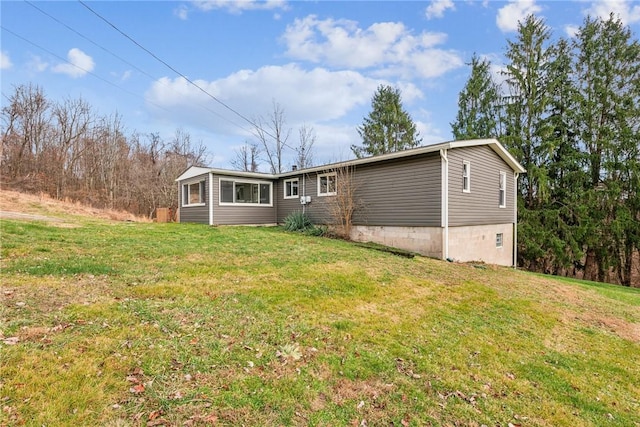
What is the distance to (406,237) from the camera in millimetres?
11336

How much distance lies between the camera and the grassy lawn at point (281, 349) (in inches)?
92.6

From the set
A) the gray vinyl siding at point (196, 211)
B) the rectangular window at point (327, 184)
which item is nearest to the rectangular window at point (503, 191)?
the rectangular window at point (327, 184)

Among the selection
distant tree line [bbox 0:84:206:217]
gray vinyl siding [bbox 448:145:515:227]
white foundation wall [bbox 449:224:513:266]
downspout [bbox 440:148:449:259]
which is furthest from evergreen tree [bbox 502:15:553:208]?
distant tree line [bbox 0:84:206:217]

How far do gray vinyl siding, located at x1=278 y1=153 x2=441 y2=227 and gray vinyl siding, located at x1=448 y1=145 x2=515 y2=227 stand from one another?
2.09 feet

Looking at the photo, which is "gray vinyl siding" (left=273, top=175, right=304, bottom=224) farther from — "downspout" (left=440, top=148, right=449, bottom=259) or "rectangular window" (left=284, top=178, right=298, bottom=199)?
"downspout" (left=440, top=148, right=449, bottom=259)

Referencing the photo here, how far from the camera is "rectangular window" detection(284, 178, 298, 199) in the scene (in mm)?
15484

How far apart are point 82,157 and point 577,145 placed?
3200 centimetres

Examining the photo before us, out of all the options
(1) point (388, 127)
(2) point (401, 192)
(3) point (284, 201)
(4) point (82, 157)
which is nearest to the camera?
(2) point (401, 192)

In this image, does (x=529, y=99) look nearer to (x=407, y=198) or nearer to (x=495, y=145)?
(x=495, y=145)

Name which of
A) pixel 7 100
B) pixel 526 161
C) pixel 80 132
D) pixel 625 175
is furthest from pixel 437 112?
pixel 7 100

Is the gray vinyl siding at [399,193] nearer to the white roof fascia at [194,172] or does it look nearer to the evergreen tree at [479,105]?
the white roof fascia at [194,172]

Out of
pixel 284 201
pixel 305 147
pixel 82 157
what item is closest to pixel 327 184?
pixel 284 201

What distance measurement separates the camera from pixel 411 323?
14.5 feet

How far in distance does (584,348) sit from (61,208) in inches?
802
